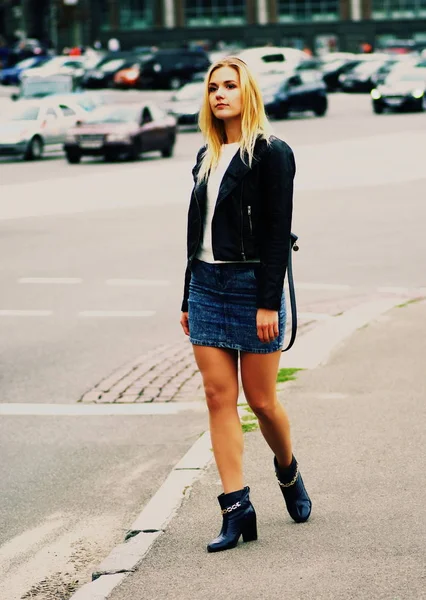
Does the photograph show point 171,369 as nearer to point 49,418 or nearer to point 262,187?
point 49,418

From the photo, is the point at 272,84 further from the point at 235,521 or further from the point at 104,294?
the point at 235,521

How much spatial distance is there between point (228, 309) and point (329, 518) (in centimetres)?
109

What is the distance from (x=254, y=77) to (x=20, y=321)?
7.11 m

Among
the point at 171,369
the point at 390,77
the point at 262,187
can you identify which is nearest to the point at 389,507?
the point at 262,187

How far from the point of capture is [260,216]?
5277 millimetres

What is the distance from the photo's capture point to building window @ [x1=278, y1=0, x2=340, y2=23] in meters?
94.8

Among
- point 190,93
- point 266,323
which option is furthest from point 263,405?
point 190,93

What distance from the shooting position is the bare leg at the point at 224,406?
5348 mm

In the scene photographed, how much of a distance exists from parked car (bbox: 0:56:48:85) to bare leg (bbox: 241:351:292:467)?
225 feet

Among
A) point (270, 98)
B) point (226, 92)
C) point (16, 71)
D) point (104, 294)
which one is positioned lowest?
point (16, 71)

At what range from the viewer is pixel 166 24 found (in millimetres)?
97312

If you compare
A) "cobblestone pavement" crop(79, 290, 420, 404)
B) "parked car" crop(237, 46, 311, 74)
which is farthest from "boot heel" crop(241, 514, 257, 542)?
"parked car" crop(237, 46, 311, 74)

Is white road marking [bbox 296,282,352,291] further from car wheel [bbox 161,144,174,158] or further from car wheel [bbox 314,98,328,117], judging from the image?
car wheel [bbox 314,98,328,117]

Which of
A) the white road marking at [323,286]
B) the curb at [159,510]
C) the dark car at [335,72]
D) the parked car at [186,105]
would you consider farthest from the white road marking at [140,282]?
the dark car at [335,72]
